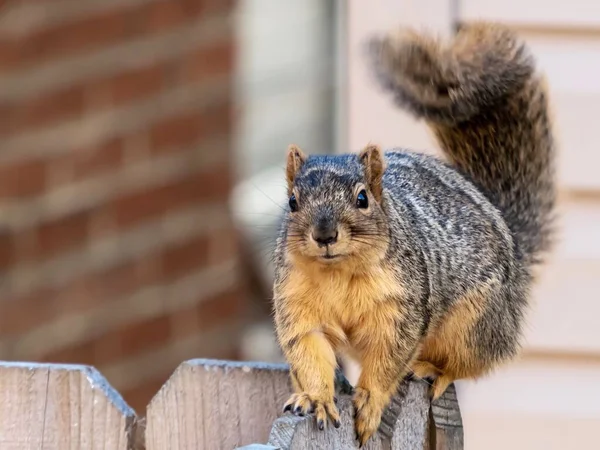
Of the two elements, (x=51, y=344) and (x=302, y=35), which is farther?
Result: (x=302, y=35)

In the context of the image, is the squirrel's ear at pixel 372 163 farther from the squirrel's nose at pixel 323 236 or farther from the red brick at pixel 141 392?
the red brick at pixel 141 392

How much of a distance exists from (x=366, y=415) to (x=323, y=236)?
200mm

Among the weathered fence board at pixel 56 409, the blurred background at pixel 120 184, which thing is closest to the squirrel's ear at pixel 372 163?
the weathered fence board at pixel 56 409

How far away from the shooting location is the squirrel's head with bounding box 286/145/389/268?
3.92 ft

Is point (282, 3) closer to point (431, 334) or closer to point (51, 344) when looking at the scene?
point (51, 344)

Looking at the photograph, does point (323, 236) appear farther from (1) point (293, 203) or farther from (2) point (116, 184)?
(2) point (116, 184)

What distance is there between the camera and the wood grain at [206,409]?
1.12m

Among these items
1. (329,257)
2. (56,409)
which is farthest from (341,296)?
(56,409)

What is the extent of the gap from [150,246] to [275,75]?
3.77 ft

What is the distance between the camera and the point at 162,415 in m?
1.12

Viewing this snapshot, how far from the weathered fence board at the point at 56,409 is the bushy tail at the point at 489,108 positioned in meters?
0.63

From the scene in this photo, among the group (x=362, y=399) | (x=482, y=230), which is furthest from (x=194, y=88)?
(x=362, y=399)

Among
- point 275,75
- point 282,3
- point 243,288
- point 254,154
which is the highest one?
point 282,3

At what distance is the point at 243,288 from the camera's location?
→ 300cm
